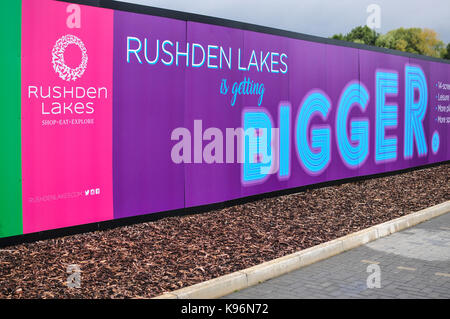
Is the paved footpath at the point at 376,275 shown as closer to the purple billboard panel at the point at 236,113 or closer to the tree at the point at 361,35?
the purple billboard panel at the point at 236,113

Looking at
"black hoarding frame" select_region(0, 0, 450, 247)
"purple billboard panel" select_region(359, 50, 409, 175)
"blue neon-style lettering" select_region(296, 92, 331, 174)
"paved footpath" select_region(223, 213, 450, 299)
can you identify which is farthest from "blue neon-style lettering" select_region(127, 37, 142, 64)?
"purple billboard panel" select_region(359, 50, 409, 175)

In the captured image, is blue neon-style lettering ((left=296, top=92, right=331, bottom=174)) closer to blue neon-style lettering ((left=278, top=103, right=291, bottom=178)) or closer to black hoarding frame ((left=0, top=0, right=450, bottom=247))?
blue neon-style lettering ((left=278, top=103, right=291, bottom=178))

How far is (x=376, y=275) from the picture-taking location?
6473 mm

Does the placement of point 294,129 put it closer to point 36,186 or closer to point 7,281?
point 36,186

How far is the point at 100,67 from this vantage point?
7855 millimetres

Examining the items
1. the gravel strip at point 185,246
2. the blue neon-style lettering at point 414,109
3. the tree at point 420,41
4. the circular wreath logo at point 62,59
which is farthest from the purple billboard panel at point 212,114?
the tree at point 420,41

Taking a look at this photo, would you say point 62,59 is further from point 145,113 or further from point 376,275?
point 376,275

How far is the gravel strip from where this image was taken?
586 cm

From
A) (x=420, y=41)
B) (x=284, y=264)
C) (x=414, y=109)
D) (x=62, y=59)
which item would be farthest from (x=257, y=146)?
(x=420, y=41)

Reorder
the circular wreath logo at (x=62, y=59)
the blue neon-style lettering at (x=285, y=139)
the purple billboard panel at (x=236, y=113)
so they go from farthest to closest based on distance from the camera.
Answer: the blue neon-style lettering at (x=285, y=139) → the purple billboard panel at (x=236, y=113) → the circular wreath logo at (x=62, y=59)

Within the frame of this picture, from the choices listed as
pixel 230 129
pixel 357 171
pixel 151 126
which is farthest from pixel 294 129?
pixel 151 126

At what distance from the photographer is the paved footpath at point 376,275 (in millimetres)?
5812

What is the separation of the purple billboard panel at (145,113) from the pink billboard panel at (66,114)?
20 cm

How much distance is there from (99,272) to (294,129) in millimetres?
6323
